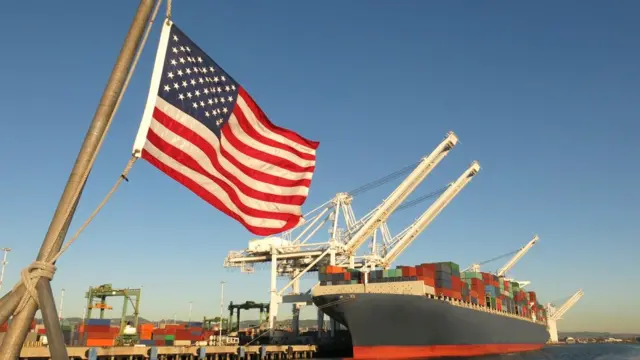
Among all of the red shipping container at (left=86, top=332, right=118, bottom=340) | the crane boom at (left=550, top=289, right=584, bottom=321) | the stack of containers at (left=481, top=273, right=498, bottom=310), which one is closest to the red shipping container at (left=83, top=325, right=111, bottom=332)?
the red shipping container at (left=86, top=332, right=118, bottom=340)

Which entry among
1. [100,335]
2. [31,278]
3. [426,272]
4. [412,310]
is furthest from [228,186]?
[426,272]

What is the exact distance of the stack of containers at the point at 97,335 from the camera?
41956 millimetres

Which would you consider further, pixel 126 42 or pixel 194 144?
pixel 194 144

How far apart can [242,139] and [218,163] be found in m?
0.89

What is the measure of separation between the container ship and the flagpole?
4132cm

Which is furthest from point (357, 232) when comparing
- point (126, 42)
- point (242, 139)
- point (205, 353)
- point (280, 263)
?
point (126, 42)

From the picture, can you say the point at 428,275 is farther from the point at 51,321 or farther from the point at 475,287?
the point at 51,321

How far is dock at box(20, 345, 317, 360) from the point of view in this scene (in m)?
32.4

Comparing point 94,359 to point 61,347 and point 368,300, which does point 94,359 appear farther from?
point 61,347

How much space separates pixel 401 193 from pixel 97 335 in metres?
40.2

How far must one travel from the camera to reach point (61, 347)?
17.9ft

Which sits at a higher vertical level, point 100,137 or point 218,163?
point 218,163

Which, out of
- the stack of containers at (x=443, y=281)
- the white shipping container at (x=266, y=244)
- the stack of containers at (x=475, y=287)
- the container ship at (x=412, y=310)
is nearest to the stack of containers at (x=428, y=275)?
the container ship at (x=412, y=310)

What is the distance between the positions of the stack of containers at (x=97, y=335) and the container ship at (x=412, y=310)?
19605 mm
